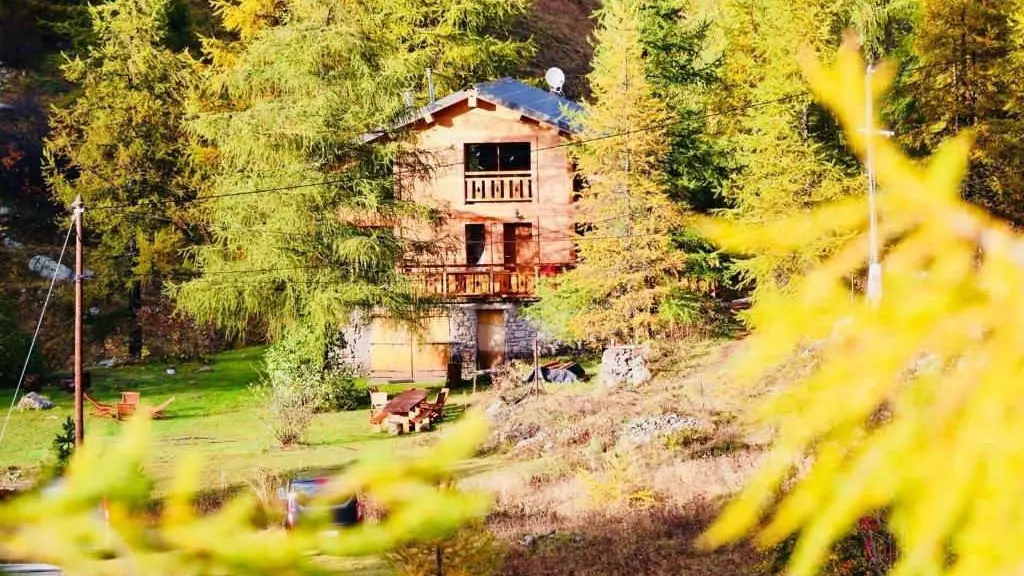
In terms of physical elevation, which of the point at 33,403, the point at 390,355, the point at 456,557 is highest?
the point at 390,355

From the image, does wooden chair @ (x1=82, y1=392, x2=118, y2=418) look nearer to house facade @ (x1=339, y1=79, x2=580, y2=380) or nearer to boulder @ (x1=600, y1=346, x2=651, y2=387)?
house facade @ (x1=339, y1=79, x2=580, y2=380)

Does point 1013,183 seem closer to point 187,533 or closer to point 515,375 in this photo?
point 515,375

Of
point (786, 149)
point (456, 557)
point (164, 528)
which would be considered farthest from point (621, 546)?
point (786, 149)

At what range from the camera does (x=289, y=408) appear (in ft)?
71.3

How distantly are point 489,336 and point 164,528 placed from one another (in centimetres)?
2754

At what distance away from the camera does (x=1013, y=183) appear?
25.9m

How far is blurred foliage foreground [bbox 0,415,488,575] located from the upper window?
29.3 metres

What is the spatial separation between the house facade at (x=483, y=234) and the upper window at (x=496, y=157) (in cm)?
35

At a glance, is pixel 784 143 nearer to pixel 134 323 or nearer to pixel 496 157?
pixel 496 157

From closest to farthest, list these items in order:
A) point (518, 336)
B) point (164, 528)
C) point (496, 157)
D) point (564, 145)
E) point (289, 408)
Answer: point (164, 528) < point (289, 408) < point (518, 336) < point (564, 145) < point (496, 157)

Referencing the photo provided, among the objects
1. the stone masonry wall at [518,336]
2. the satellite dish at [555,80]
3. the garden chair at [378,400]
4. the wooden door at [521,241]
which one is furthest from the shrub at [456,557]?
the satellite dish at [555,80]

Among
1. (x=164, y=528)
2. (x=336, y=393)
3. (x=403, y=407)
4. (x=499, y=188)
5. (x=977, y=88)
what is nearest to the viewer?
(x=164, y=528)

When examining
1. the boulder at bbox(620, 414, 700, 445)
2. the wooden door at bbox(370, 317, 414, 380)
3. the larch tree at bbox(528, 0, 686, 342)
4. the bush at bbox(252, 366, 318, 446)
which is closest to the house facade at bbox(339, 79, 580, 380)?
the wooden door at bbox(370, 317, 414, 380)

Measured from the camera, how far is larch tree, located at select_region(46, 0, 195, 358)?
31078 mm
